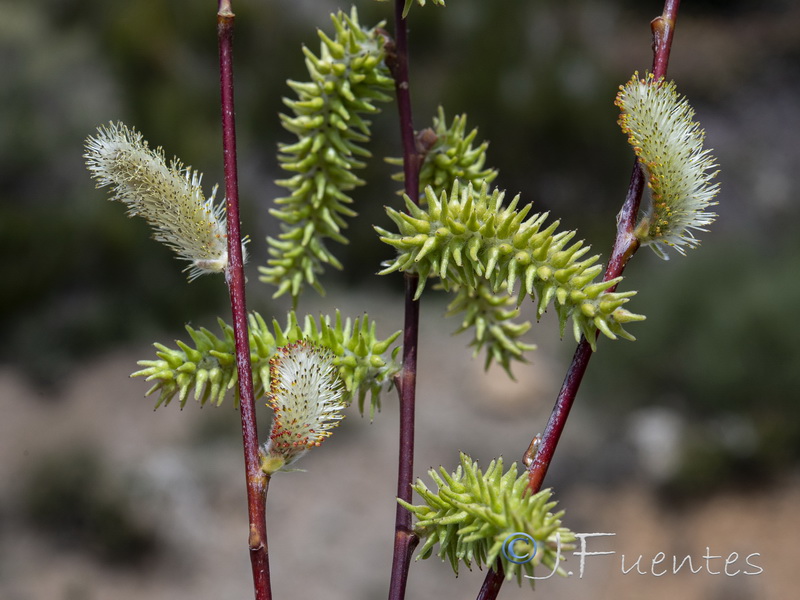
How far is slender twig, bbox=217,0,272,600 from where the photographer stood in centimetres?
Answer: 57

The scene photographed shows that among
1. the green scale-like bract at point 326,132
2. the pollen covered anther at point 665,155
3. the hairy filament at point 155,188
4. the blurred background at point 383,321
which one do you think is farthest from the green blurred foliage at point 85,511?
the pollen covered anther at point 665,155

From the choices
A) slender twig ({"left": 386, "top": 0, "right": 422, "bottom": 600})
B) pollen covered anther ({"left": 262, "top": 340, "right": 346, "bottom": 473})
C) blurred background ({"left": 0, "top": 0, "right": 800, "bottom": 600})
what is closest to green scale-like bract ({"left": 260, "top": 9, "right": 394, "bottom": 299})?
slender twig ({"left": 386, "top": 0, "right": 422, "bottom": 600})

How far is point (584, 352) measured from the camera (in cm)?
59

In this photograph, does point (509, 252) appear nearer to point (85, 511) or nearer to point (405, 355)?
point (405, 355)

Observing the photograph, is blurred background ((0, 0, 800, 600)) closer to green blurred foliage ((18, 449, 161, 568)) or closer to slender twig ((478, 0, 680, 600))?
green blurred foliage ((18, 449, 161, 568))

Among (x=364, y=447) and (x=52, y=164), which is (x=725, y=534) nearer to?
(x=364, y=447)

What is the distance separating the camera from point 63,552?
4.02 m

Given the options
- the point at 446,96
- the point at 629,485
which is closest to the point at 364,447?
Answer: the point at 629,485

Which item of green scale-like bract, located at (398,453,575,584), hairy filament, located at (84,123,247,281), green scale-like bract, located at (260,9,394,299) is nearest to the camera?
green scale-like bract, located at (398,453,575,584)

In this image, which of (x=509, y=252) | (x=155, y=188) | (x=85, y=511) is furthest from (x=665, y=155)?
(x=85, y=511)

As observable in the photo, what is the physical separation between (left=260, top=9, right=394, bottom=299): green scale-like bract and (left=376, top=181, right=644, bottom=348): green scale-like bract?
0.44 ft

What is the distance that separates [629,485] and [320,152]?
384 centimetres

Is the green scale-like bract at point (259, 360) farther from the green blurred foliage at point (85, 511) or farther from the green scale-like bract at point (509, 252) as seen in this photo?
the green blurred foliage at point (85, 511)

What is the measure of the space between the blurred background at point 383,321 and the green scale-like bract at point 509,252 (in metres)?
3.10
